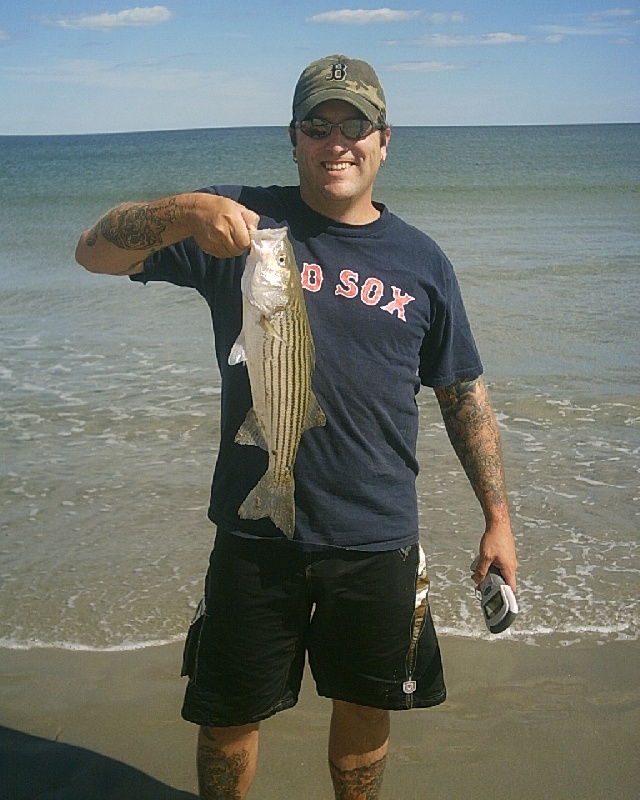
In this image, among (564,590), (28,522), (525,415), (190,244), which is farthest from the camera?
(525,415)

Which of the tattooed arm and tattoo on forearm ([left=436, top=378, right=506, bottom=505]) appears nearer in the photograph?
the tattooed arm

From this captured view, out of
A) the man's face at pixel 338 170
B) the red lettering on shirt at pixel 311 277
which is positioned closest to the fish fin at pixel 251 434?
the red lettering on shirt at pixel 311 277

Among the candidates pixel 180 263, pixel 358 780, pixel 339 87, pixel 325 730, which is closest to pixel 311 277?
pixel 180 263

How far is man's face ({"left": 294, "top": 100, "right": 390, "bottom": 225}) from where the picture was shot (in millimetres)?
3174

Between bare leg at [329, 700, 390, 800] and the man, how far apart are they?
124 millimetres

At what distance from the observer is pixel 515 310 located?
42.1 ft

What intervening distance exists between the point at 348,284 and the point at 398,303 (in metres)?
0.19

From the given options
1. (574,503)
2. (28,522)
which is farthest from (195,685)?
(574,503)

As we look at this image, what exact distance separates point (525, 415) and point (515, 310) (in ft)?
15.5

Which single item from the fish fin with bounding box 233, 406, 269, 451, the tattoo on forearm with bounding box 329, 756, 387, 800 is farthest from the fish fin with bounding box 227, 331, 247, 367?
the tattoo on forearm with bounding box 329, 756, 387, 800

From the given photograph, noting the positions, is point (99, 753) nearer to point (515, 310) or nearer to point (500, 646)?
point (500, 646)

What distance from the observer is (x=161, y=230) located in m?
2.99

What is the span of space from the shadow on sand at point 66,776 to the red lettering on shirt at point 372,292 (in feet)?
6.80

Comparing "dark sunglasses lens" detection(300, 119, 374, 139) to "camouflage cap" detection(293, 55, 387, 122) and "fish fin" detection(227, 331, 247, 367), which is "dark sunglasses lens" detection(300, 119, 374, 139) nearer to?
"camouflage cap" detection(293, 55, 387, 122)
